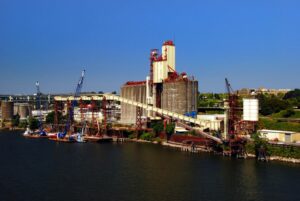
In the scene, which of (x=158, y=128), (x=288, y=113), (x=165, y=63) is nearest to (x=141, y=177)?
(x=158, y=128)

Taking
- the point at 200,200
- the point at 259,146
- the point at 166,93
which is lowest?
the point at 200,200

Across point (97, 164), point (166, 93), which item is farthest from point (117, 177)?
point (166, 93)

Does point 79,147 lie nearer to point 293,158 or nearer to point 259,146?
point 259,146

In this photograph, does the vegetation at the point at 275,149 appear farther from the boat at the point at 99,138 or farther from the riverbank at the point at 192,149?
the boat at the point at 99,138

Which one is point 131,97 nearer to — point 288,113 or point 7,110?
point 288,113

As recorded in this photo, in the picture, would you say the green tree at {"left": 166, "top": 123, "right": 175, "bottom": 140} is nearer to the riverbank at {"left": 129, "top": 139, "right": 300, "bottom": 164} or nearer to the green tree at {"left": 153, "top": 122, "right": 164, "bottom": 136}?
the riverbank at {"left": 129, "top": 139, "right": 300, "bottom": 164}

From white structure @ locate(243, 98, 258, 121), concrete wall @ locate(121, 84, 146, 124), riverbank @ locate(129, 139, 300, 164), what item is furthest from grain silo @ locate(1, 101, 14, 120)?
white structure @ locate(243, 98, 258, 121)

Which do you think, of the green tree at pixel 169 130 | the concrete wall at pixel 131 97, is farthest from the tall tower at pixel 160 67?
the green tree at pixel 169 130
